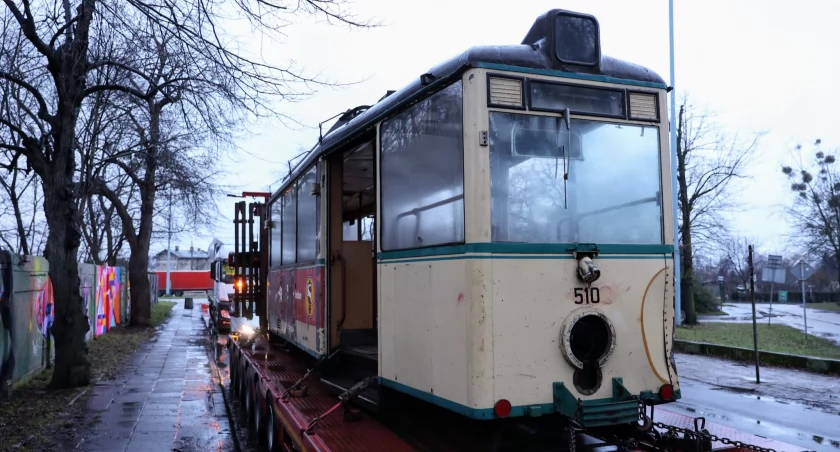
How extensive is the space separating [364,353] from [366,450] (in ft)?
5.42

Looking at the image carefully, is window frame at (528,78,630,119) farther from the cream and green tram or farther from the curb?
the curb

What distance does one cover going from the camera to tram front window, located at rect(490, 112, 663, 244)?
4.10 meters

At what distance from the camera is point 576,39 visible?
4.39 meters

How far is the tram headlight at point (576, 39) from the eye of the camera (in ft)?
14.2

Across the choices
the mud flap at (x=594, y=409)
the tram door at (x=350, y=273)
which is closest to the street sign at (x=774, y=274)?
the tram door at (x=350, y=273)

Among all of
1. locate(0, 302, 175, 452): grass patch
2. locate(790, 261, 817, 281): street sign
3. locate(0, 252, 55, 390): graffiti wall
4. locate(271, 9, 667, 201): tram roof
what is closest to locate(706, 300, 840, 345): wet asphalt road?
locate(790, 261, 817, 281): street sign

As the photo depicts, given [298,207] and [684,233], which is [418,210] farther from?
[684,233]

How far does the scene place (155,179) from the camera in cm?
2352

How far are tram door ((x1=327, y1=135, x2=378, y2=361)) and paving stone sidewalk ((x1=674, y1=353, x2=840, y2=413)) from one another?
765 cm

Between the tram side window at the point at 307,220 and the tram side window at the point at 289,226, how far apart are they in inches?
15.7

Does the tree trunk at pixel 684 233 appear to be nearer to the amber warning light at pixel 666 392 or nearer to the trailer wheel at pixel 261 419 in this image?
the trailer wheel at pixel 261 419

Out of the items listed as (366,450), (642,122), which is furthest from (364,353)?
(642,122)

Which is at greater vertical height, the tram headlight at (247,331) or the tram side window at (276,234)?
the tram side window at (276,234)

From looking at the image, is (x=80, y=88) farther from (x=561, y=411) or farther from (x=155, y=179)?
(x=155, y=179)
